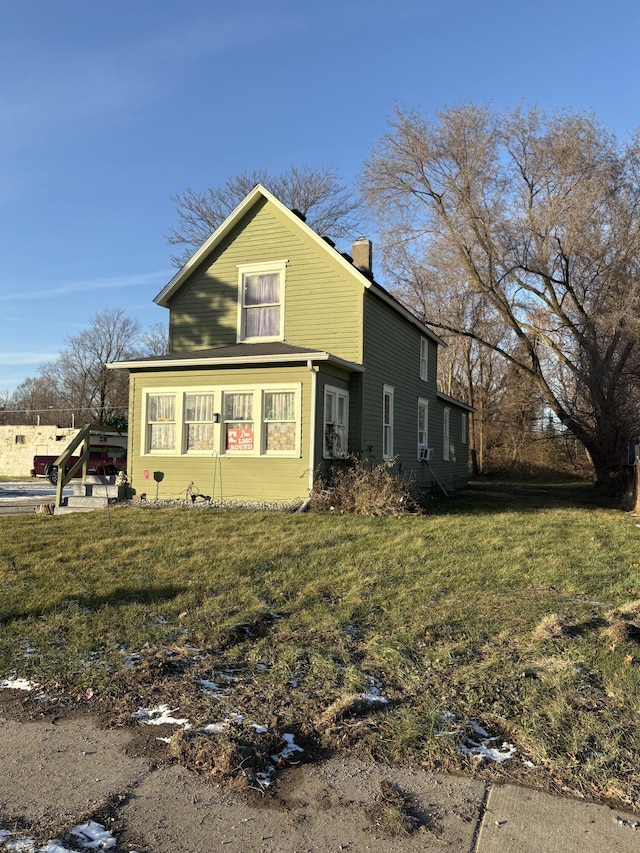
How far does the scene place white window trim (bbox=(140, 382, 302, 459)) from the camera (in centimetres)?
1320

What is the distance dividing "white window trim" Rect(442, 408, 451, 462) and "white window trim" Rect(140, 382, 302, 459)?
1043cm

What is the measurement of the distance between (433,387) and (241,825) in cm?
1911

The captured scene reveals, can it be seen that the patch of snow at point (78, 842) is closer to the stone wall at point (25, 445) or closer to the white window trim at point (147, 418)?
the white window trim at point (147, 418)

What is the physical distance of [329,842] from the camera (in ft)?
8.72

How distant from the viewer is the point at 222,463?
45.1ft

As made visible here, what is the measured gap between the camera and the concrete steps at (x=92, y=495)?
13.4m

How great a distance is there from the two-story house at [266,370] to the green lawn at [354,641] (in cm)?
399

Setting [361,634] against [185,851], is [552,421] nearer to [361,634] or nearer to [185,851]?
[361,634]

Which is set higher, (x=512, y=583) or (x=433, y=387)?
(x=433, y=387)

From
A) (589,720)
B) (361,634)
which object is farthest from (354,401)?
(589,720)

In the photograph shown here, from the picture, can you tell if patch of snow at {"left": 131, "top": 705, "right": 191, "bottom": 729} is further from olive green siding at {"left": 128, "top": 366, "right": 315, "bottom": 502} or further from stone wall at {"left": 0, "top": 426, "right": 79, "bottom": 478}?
stone wall at {"left": 0, "top": 426, "right": 79, "bottom": 478}

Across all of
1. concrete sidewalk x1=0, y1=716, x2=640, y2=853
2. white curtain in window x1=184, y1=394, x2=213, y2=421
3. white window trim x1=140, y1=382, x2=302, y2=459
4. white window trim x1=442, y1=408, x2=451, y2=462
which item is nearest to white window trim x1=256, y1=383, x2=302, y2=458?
white window trim x1=140, y1=382, x2=302, y2=459

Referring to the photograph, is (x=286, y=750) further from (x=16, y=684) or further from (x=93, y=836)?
(x=16, y=684)

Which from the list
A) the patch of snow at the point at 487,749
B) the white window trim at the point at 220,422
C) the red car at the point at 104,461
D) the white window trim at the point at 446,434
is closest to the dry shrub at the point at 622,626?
the patch of snow at the point at 487,749
